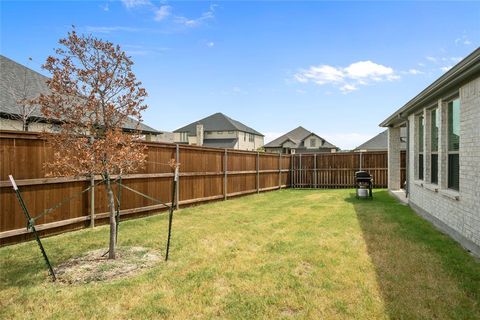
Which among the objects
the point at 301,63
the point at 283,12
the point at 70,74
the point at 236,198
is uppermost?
the point at 283,12

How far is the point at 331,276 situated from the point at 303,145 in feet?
146

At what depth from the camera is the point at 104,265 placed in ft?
15.3

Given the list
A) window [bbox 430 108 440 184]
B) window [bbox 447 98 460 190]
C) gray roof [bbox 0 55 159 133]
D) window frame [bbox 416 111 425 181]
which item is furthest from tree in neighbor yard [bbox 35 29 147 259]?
gray roof [bbox 0 55 159 133]

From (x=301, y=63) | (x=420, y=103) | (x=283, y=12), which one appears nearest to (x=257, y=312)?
(x=420, y=103)

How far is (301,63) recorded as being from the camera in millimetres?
12945

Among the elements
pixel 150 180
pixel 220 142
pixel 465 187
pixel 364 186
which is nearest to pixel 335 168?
pixel 364 186

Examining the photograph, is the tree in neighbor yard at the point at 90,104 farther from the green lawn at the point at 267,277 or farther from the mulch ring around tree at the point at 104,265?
the green lawn at the point at 267,277

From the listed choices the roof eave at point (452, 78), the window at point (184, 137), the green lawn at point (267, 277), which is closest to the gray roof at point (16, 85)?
the green lawn at point (267, 277)

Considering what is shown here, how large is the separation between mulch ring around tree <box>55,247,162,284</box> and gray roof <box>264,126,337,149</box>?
4338 centimetres

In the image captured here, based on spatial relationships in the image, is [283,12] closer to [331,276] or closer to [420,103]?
[420,103]

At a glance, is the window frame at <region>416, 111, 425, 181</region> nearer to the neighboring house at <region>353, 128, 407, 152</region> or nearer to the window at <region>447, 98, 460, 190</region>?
the window at <region>447, 98, 460, 190</region>

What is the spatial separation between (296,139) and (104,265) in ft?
158

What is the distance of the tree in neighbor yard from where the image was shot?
455 centimetres

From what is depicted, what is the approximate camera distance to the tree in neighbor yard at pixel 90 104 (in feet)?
14.9
